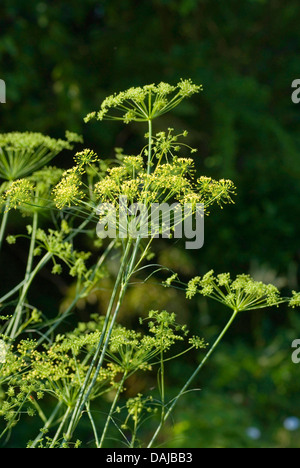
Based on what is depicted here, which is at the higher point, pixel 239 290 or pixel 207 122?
pixel 207 122

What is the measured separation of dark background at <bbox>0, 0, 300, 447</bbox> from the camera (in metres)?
3.42

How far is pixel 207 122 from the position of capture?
13.0 ft

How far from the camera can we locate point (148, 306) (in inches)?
148

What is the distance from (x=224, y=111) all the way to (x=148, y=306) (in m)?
1.25

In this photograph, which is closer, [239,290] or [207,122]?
[239,290]

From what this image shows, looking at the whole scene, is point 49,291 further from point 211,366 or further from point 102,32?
point 102,32

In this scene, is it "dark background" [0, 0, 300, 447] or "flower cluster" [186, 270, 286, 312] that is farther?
"dark background" [0, 0, 300, 447]

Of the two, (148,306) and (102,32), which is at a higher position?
(102,32)

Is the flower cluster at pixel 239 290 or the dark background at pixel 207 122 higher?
the dark background at pixel 207 122

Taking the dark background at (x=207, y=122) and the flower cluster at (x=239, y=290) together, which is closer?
the flower cluster at (x=239, y=290)

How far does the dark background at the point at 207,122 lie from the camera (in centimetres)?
342

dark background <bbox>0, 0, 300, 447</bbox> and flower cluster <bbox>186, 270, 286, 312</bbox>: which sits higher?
dark background <bbox>0, 0, 300, 447</bbox>
